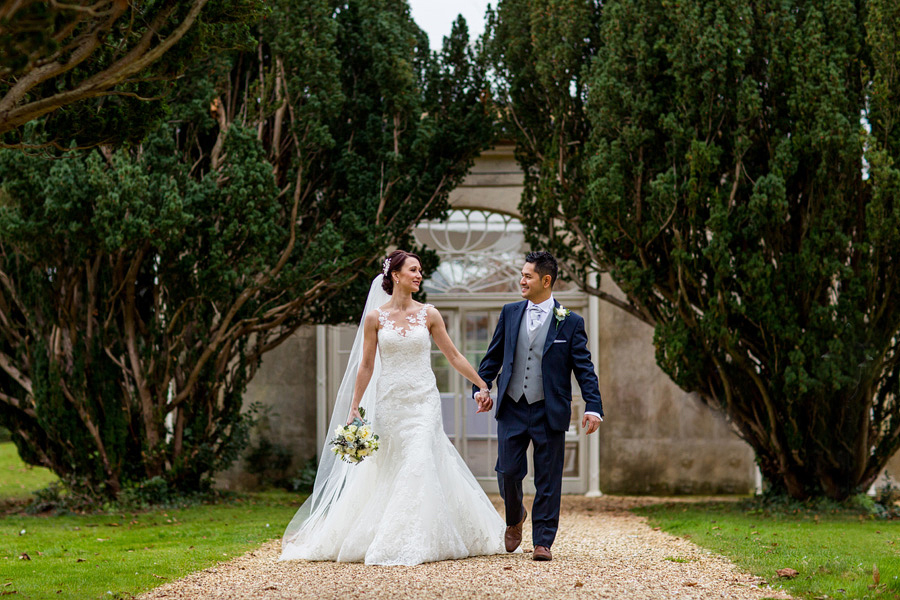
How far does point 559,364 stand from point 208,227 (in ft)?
15.2

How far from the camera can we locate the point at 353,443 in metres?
5.83

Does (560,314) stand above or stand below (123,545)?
above

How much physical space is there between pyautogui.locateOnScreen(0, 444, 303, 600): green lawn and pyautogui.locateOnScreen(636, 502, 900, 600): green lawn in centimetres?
347

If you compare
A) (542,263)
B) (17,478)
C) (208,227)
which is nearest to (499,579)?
(542,263)

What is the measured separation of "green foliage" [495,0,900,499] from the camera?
8.52 metres

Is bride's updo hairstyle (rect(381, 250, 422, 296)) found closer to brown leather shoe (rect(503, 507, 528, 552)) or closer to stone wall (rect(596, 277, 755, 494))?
brown leather shoe (rect(503, 507, 528, 552))

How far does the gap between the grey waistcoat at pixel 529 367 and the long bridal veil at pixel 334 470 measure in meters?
0.94

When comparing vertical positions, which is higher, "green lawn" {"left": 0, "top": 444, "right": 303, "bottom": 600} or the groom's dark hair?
the groom's dark hair

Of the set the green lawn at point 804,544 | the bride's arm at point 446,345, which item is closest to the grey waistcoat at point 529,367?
the bride's arm at point 446,345

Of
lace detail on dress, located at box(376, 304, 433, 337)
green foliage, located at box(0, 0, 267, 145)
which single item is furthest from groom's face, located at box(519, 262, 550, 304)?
green foliage, located at box(0, 0, 267, 145)

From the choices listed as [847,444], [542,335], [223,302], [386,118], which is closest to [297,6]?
[386,118]

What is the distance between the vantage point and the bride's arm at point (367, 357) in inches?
242

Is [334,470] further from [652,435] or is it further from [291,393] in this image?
[652,435]

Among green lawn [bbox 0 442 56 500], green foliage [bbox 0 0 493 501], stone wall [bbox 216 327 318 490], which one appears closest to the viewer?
green foliage [bbox 0 0 493 501]
